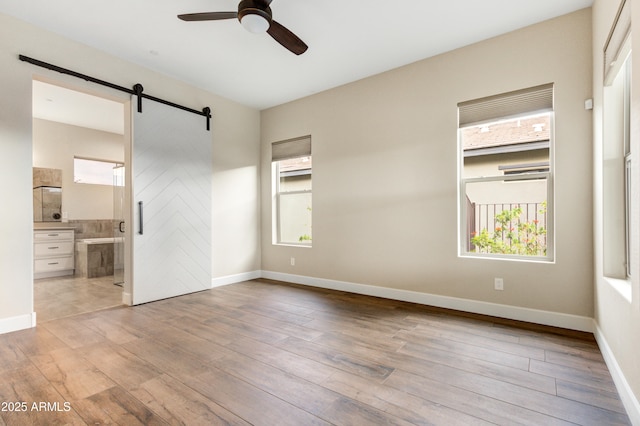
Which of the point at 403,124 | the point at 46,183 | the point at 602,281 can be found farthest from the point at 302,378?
the point at 46,183

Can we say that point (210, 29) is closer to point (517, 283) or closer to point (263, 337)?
point (263, 337)

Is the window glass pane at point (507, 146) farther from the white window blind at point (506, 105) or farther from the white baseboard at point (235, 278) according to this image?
the white baseboard at point (235, 278)

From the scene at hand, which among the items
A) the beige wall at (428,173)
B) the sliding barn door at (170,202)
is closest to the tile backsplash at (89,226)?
the sliding barn door at (170,202)

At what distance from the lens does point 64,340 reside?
2662mm

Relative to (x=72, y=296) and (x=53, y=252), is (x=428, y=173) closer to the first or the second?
(x=72, y=296)

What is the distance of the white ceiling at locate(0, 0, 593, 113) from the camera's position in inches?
108

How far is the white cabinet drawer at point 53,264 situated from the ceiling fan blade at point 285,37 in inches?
227

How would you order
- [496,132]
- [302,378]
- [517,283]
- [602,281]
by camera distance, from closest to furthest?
[302,378] → [602,281] → [517,283] → [496,132]

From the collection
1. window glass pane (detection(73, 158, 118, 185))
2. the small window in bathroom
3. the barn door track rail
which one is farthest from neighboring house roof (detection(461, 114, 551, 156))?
window glass pane (detection(73, 158, 118, 185))

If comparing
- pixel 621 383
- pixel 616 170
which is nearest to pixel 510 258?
pixel 616 170

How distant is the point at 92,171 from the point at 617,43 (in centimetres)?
804

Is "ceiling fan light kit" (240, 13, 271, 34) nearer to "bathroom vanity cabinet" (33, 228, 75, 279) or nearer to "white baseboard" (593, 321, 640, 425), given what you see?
"white baseboard" (593, 321, 640, 425)

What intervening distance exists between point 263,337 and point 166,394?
97cm

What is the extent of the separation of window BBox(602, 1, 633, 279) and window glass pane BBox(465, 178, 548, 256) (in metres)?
0.74
